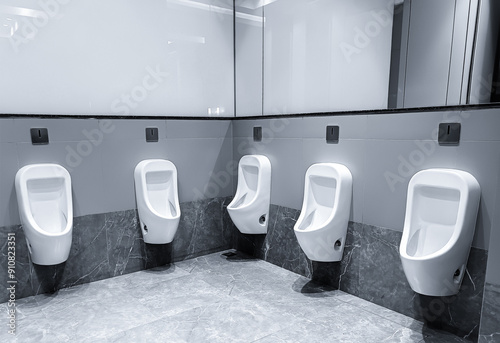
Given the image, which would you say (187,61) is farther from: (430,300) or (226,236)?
(430,300)

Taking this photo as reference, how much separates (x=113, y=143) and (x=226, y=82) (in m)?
1.27

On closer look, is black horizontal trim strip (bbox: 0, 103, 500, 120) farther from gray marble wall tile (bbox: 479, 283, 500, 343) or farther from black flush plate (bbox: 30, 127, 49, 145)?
gray marble wall tile (bbox: 479, 283, 500, 343)

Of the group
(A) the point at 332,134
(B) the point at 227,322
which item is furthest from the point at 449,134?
(B) the point at 227,322

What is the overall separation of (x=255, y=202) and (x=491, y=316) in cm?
178

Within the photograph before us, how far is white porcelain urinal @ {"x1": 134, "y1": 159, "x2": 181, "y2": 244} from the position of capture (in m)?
2.66

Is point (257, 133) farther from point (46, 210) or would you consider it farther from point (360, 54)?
point (46, 210)

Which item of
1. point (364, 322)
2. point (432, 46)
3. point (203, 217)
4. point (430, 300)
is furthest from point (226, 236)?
point (432, 46)

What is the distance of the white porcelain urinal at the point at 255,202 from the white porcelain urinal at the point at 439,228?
47.2 inches

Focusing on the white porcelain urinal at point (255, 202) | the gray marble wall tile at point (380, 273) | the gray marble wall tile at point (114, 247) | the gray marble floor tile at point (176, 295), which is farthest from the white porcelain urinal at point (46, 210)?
the gray marble wall tile at point (380, 273)

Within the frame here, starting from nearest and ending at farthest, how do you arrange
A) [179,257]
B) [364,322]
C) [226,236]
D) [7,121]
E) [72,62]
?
1. [364,322]
2. [7,121]
3. [72,62]
4. [179,257]
5. [226,236]

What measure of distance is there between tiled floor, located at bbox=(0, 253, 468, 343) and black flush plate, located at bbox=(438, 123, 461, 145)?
104 cm

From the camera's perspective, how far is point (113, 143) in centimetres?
262

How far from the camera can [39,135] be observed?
2.33 metres

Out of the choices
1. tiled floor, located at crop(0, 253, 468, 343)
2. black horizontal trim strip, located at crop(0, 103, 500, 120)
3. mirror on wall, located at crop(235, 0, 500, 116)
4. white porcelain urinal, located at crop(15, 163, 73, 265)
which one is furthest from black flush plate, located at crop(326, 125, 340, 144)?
white porcelain urinal, located at crop(15, 163, 73, 265)
